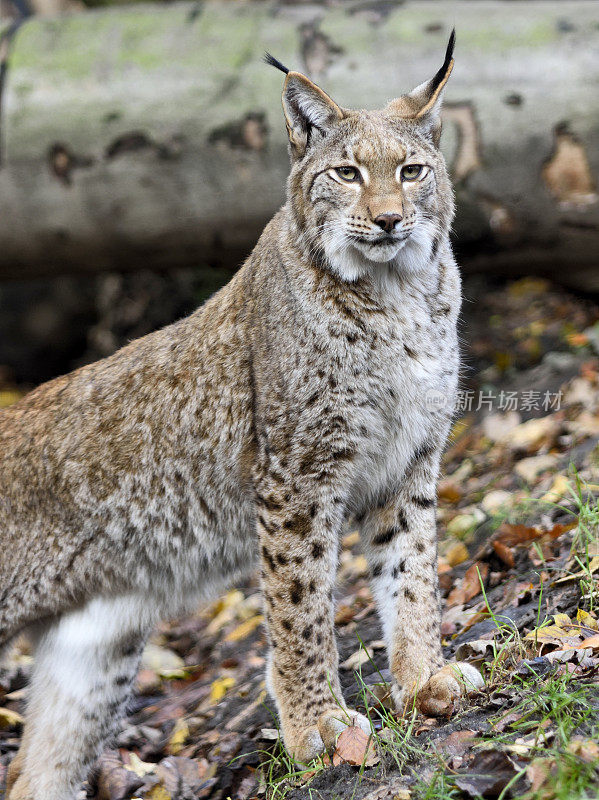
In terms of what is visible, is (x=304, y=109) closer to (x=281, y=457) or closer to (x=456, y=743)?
(x=281, y=457)

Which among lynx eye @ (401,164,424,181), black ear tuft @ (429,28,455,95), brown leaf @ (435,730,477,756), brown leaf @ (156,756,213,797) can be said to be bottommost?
brown leaf @ (156,756,213,797)

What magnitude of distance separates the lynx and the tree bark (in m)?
2.63

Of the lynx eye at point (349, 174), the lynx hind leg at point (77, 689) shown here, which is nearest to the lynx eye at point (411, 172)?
the lynx eye at point (349, 174)

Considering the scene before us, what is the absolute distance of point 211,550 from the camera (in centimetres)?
421

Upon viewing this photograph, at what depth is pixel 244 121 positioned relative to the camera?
671 cm

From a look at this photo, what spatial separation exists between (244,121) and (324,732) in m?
4.53

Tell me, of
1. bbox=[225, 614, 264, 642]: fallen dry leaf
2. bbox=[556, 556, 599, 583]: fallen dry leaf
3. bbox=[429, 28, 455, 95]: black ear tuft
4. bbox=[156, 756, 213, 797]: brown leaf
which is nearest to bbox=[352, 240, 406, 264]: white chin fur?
bbox=[429, 28, 455, 95]: black ear tuft

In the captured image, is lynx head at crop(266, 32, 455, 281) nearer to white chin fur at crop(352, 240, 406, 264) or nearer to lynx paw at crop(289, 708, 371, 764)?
white chin fur at crop(352, 240, 406, 264)

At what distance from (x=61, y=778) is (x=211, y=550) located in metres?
1.20

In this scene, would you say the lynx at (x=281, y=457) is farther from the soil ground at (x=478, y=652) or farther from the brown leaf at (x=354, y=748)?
the soil ground at (x=478, y=652)

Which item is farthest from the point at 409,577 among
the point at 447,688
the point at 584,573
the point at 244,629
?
the point at 244,629

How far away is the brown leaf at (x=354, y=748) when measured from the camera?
3.29 metres

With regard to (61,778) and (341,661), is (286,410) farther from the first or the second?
(61,778)

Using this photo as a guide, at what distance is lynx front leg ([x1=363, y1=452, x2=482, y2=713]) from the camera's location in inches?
145
